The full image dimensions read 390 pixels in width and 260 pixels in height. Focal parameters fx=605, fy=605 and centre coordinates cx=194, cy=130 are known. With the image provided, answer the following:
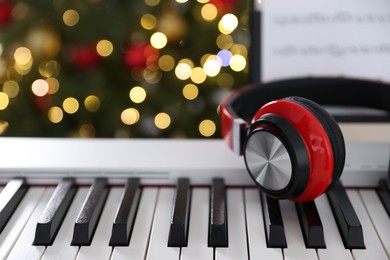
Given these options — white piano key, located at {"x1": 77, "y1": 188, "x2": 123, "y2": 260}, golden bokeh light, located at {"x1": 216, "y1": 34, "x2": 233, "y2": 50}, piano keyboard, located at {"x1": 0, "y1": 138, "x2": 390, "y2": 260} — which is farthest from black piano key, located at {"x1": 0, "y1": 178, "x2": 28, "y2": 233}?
golden bokeh light, located at {"x1": 216, "y1": 34, "x2": 233, "y2": 50}

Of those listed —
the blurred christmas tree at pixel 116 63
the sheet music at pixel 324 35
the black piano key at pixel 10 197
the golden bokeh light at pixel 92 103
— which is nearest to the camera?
the black piano key at pixel 10 197

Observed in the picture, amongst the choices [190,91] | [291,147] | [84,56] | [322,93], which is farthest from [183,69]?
[291,147]

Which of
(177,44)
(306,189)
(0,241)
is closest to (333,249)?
(306,189)

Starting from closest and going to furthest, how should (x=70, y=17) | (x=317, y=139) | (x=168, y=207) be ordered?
1. (x=317, y=139)
2. (x=168, y=207)
3. (x=70, y=17)

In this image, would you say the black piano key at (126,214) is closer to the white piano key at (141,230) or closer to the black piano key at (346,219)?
the white piano key at (141,230)

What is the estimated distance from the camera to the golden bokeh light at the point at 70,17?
172 cm

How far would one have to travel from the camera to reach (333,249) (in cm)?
72

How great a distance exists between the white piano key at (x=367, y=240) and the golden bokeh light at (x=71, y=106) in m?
1.17

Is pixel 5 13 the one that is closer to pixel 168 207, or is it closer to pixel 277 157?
pixel 168 207

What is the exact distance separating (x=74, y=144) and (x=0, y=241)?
246mm

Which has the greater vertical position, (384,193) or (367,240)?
(384,193)

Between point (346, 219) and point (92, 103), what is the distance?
121 cm

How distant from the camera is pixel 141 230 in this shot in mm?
772

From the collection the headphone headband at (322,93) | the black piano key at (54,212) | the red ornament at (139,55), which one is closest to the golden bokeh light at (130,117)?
the red ornament at (139,55)
